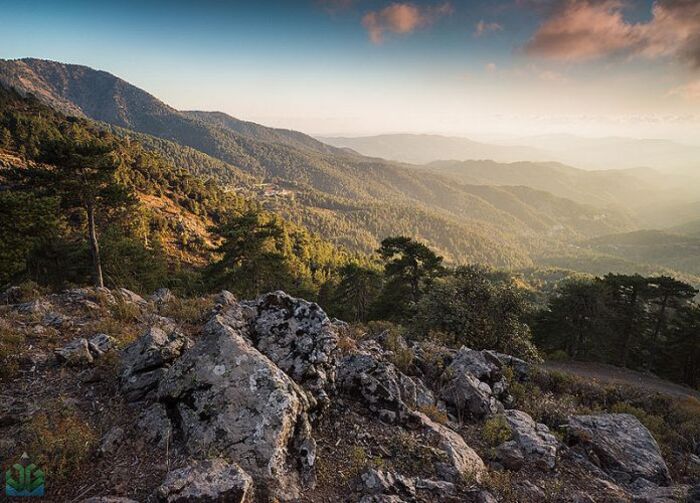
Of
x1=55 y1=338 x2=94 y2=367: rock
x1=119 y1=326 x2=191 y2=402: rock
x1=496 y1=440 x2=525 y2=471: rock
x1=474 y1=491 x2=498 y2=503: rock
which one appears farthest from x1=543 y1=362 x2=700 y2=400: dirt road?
x1=55 y1=338 x2=94 y2=367: rock

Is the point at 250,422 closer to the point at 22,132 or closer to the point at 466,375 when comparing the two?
the point at 466,375

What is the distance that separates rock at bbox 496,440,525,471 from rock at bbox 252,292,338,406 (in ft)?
15.8

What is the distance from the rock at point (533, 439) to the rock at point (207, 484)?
25.5ft

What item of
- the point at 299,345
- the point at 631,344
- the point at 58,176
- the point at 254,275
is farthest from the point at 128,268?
the point at 631,344

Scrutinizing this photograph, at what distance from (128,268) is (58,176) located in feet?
55.1

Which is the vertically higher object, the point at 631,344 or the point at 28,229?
the point at 28,229

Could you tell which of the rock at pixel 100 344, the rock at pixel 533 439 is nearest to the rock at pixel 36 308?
the rock at pixel 100 344

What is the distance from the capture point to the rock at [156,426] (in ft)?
22.6

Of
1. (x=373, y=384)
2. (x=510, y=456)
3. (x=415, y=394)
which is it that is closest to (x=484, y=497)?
(x=510, y=456)

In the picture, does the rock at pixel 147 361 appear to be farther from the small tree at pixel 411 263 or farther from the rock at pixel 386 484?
the small tree at pixel 411 263

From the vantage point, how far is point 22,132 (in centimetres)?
8406

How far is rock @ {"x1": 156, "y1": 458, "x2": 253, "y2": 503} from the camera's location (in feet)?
17.3

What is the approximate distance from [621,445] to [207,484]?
1217 cm

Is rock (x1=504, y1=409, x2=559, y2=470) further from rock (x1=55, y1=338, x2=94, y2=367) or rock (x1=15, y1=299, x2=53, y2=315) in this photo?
rock (x1=15, y1=299, x2=53, y2=315)
